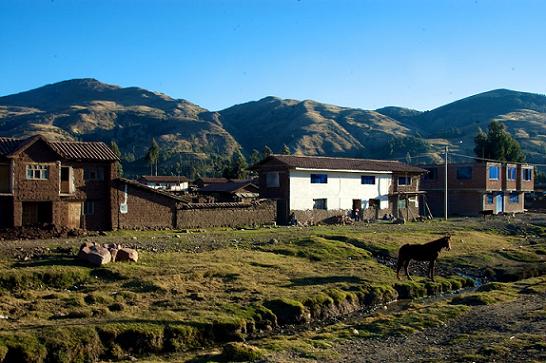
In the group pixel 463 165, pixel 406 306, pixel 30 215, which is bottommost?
pixel 406 306

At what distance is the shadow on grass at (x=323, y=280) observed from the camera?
2728cm

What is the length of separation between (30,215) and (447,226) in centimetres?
3655

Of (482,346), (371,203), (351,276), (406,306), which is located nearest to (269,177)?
(371,203)

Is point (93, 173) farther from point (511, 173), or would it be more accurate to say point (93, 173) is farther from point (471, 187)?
point (511, 173)

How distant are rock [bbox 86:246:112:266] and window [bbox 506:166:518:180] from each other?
67641 mm

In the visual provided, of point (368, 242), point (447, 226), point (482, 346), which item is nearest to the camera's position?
point (482, 346)

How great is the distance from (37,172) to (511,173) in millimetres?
66027

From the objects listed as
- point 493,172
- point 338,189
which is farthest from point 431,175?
point 338,189

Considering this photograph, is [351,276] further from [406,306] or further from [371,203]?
[371,203]

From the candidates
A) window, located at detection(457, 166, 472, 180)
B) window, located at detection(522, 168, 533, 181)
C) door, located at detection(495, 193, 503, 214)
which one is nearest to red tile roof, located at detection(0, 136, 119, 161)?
window, located at detection(457, 166, 472, 180)

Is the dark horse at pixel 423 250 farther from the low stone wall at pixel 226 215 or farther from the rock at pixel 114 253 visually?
the low stone wall at pixel 226 215

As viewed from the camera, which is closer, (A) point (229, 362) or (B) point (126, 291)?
(A) point (229, 362)

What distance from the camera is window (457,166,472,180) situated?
76812 millimetres

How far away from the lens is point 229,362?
1653cm
